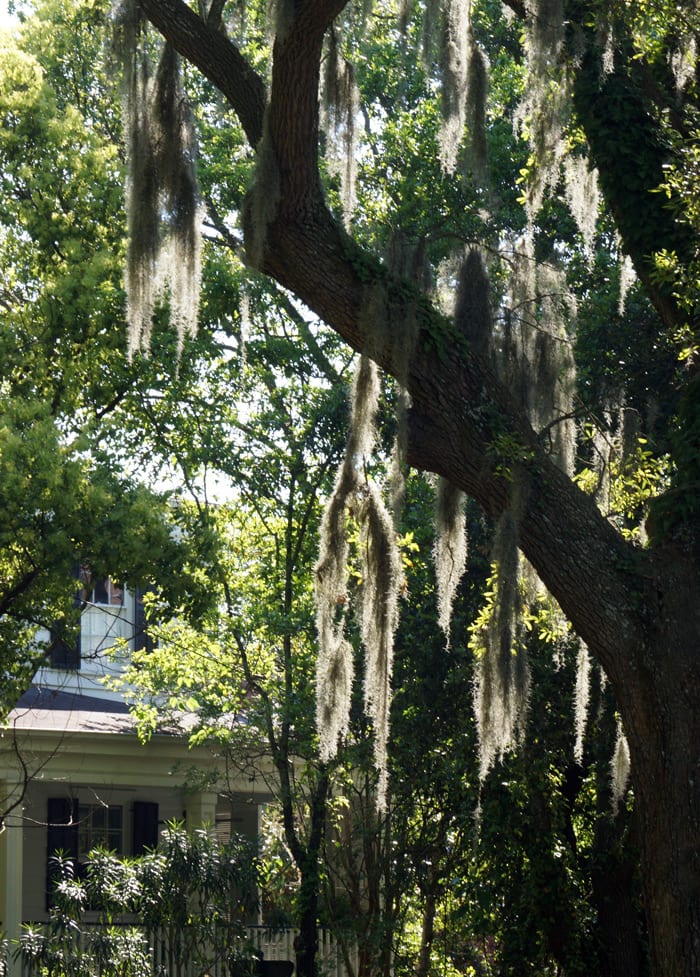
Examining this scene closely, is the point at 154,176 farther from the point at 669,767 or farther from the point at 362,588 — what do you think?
the point at 669,767

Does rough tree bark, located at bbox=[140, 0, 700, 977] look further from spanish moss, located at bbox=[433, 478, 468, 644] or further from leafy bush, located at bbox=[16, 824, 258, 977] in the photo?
leafy bush, located at bbox=[16, 824, 258, 977]

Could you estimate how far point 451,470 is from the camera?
700cm

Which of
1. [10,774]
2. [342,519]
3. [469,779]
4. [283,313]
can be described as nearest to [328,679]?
[342,519]

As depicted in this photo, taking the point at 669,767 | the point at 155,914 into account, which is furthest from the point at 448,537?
the point at 155,914

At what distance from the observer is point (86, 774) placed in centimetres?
1402

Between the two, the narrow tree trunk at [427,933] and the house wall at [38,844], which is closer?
the narrow tree trunk at [427,933]

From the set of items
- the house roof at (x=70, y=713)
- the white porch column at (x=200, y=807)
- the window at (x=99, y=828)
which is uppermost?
the house roof at (x=70, y=713)

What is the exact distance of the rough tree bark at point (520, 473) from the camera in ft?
20.7

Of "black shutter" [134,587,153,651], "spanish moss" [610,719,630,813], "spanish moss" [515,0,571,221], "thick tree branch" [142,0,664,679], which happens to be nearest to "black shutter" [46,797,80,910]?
"black shutter" [134,587,153,651]

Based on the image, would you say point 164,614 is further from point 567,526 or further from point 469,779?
point 567,526

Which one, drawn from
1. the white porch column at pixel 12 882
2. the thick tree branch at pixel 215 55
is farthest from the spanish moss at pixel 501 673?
the white porch column at pixel 12 882

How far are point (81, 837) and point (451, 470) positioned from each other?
32.4 feet

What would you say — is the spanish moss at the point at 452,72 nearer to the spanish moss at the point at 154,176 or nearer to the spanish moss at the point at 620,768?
the spanish moss at the point at 154,176

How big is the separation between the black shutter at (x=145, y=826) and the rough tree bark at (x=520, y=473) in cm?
945
